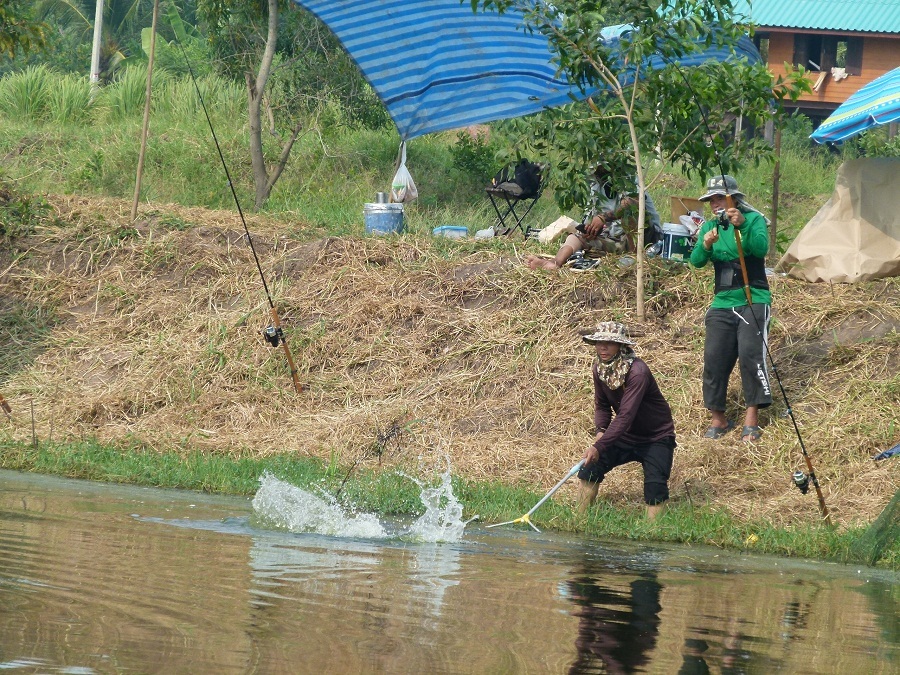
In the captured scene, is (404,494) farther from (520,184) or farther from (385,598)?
(520,184)

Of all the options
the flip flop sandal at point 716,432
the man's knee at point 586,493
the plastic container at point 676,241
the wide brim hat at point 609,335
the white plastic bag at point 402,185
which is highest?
the white plastic bag at point 402,185

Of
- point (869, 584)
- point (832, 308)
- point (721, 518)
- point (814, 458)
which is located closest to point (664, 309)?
point (832, 308)

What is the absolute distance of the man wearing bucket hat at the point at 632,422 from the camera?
8352 millimetres

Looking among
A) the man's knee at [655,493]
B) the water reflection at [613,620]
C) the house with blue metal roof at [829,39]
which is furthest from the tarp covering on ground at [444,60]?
the house with blue metal roof at [829,39]

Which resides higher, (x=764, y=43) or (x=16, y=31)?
(x=764, y=43)

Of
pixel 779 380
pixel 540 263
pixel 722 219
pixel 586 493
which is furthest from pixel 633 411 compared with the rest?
pixel 540 263

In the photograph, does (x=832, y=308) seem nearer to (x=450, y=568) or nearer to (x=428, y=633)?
(x=450, y=568)

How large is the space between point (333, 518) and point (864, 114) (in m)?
6.06

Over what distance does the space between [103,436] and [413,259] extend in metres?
3.67

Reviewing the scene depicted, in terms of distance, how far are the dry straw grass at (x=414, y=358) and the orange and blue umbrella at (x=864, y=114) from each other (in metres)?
1.38

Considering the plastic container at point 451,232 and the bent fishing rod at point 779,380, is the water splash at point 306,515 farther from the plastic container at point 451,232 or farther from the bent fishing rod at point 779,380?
the plastic container at point 451,232

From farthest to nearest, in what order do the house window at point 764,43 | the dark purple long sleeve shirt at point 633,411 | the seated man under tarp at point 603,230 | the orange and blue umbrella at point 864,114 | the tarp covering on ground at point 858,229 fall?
the house window at point 764,43 → the seated man under tarp at point 603,230 → the tarp covering on ground at point 858,229 → the orange and blue umbrella at point 864,114 → the dark purple long sleeve shirt at point 633,411

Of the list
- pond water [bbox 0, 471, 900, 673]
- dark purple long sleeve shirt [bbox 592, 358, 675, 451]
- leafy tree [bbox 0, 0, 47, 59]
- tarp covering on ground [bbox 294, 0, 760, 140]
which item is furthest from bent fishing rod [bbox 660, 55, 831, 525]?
leafy tree [bbox 0, 0, 47, 59]

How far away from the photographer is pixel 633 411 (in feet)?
27.2
